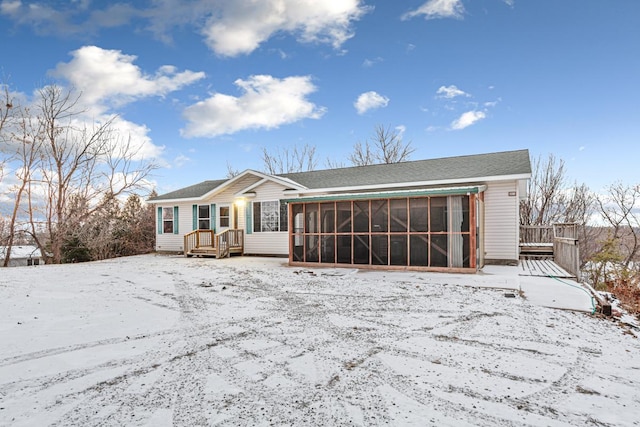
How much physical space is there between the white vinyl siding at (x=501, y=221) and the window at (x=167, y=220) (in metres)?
13.5

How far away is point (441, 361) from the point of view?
3.17m

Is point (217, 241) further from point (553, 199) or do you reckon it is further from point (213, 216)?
point (553, 199)

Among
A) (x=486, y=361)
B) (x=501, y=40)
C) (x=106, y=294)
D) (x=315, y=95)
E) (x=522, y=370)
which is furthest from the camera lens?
(x=315, y=95)

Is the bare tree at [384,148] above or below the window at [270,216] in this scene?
above

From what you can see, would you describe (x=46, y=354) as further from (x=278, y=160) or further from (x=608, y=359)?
(x=278, y=160)

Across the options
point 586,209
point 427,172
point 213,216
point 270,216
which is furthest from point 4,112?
point 586,209

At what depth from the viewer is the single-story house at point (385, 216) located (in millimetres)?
8711

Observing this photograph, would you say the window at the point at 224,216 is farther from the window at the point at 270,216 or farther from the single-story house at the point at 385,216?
the window at the point at 270,216

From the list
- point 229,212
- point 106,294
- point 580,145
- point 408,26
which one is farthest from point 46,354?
point 580,145

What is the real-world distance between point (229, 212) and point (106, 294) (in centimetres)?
823

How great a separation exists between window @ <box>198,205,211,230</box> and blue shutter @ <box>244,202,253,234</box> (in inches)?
81.5

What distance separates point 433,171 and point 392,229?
3.65 m

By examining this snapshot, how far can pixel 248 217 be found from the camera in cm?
1379

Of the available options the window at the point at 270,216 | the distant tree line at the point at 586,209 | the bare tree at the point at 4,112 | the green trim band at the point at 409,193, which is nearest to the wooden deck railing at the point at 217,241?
the window at the point at 270,216
